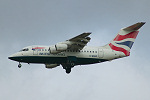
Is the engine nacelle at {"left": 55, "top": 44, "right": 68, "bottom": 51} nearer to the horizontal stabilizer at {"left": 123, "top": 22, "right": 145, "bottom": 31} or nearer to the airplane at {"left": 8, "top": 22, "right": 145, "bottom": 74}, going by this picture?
the airplane at {"left": 8, "top": 22, "right": 145, "bottom": 74}

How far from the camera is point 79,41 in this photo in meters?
33.4

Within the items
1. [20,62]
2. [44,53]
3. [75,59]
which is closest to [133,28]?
[75,59]

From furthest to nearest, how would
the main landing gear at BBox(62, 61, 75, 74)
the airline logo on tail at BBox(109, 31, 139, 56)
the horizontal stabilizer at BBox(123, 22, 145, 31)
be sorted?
1. the airline logo on tail at BBox(109, 31, 139, 56)
2. the horizontal stabilizer at BBox(123, 22, 145, 31)
3. the main landing gear at BBox(62, 61, 75, 74)

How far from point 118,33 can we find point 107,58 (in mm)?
3423

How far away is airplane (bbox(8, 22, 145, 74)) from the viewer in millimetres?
33312

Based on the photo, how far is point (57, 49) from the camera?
1286 inches

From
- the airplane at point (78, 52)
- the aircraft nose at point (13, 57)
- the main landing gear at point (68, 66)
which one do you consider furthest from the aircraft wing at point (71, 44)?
the aircraft nose at point (13, 57)

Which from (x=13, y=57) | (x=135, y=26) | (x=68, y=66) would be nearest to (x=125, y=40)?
(x=135, y=26)

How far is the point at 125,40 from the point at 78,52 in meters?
5.45

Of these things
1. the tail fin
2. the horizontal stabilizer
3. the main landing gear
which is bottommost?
the main landing gear

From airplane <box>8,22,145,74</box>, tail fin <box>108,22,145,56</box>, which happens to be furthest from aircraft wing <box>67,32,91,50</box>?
tail fin <box>108,22,145,56</box>

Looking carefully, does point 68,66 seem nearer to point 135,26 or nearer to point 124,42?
point 124,42

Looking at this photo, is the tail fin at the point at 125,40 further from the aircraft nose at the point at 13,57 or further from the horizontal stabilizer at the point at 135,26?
the aircraft nose at the point at 13,57

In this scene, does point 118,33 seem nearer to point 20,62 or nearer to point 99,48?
point 99,48
